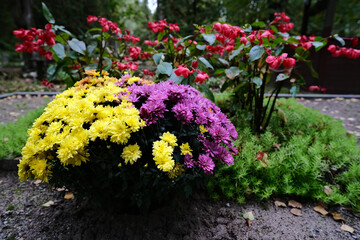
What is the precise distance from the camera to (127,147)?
118 centimetres

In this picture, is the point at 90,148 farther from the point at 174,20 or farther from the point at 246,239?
the point at 174,20

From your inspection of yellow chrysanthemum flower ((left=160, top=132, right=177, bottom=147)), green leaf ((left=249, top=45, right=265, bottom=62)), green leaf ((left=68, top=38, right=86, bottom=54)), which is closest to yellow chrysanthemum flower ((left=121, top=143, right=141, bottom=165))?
yellow chrysanthemum flower ((left=160, top=132, right=177, bottom=147))

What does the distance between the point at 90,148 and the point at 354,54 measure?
2.49 m

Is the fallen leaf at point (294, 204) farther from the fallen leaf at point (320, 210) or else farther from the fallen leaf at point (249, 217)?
the fallen leaf at point (249, 217)

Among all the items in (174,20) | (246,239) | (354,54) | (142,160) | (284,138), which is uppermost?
(174,20)

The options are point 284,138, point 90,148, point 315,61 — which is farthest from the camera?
point 315,61

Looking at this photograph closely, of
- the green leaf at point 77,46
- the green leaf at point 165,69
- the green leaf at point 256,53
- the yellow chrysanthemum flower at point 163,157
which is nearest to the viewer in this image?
the yellow chrysanthemum flower at point 163,157

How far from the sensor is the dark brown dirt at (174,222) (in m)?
1.47

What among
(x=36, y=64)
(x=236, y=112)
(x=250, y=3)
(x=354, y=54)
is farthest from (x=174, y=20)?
(x=354, y=54)

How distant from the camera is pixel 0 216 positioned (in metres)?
1.70

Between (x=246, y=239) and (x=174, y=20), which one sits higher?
(x=174, y=20)

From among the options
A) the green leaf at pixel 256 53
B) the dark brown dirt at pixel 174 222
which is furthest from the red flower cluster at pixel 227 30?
the dark brown dirt at pixel 174 222

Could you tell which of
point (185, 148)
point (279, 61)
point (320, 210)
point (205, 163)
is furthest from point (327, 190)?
point (185, 148)

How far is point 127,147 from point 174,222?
28.0 inches
